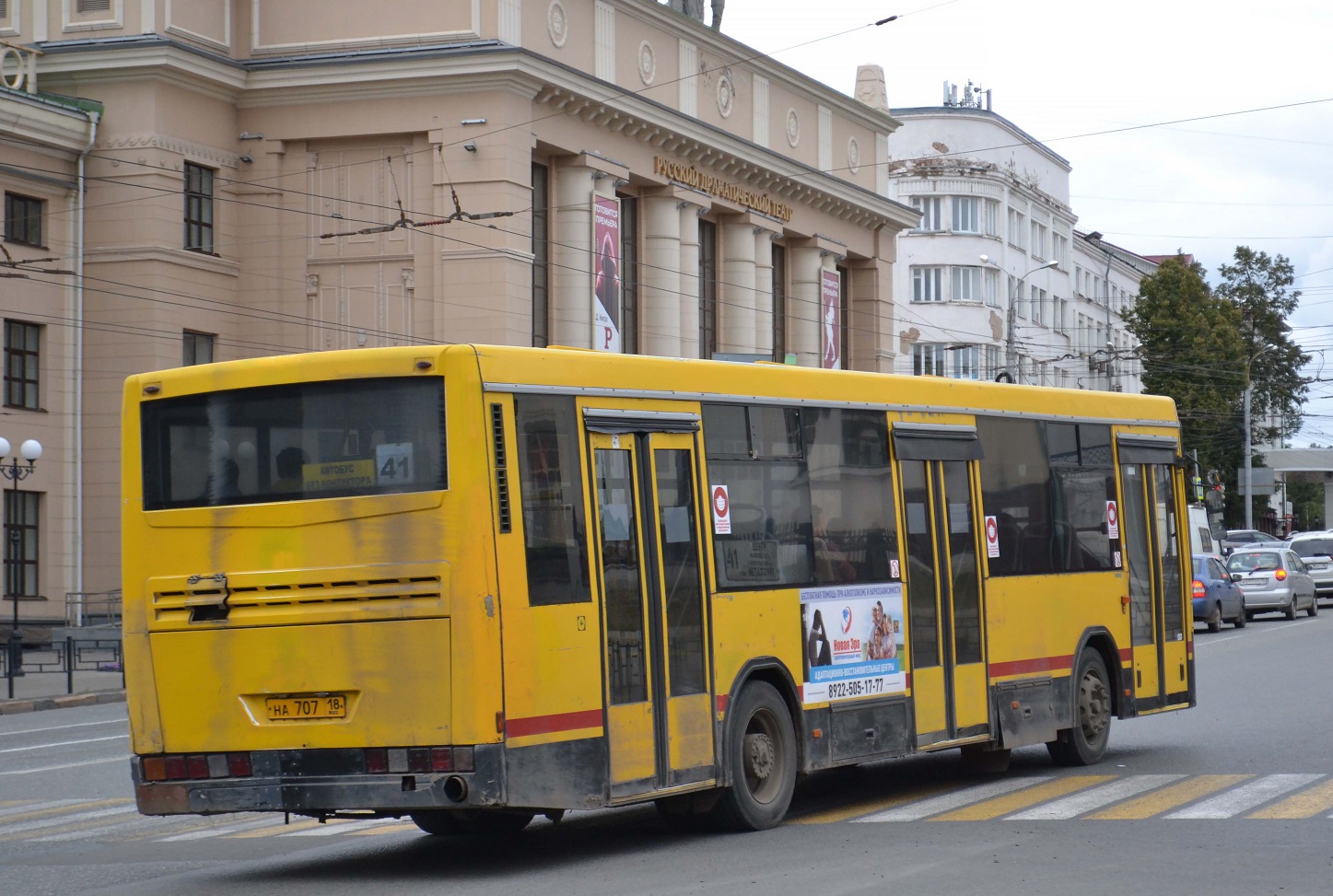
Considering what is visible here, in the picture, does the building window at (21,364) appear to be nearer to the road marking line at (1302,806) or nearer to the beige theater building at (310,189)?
the beige theater building at (310,189)

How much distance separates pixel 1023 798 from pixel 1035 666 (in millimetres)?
1655

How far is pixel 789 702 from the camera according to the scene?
1219cm

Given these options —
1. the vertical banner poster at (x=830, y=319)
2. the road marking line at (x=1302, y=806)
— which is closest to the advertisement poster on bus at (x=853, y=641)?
the road marking line at (x=1302, y=806)

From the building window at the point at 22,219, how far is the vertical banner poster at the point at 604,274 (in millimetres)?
12736

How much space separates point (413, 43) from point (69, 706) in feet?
66.8

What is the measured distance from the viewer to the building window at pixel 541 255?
45.2 metres

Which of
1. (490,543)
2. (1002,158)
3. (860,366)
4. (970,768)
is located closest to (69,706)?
(970,768)

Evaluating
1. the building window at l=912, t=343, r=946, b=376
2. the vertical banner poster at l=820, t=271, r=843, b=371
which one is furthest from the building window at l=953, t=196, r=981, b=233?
the vertical banner poster at l=820, t=271, r=843, b=371

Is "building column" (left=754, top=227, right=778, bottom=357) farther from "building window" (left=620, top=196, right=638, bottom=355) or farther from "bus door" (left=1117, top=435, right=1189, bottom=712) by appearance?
"bus door" (left=1117, top=435, right=1189, bottom=712)

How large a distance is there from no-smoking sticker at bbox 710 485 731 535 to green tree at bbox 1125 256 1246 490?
72.1 meters

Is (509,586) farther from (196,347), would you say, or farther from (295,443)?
(196,347)

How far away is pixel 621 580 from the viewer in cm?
1077

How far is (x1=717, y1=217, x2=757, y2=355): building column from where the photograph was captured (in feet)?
176

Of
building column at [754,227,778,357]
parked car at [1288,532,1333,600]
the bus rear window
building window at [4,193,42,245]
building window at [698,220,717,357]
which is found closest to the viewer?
the bus rear window
